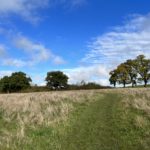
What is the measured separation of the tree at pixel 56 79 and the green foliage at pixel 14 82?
663 centimetres

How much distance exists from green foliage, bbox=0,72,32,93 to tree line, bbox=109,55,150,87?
1249 inches

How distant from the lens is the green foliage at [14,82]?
91.0m

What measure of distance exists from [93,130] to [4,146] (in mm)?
4004

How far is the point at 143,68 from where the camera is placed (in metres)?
102

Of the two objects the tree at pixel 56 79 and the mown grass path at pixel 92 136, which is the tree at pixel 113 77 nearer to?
the tree at pixel 56 79

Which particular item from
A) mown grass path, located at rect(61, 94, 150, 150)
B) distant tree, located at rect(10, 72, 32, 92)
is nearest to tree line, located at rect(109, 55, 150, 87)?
distant tree, located at rect(10, 72, 32, 92)

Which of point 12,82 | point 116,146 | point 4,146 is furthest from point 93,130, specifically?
point 12,82

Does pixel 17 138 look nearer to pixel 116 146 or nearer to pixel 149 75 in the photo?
pixel 116 146

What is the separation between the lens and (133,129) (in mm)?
12938

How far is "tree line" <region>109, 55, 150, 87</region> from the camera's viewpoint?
335 ft

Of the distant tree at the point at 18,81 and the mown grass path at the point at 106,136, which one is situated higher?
the distant tree at the point at 18,81

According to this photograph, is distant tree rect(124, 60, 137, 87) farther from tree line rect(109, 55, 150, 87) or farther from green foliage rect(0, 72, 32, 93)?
green foliage rect(0, 72, 32, 93)

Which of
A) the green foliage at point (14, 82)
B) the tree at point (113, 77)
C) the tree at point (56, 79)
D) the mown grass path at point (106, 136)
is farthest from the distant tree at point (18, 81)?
the mown grass path at point (106, 136)

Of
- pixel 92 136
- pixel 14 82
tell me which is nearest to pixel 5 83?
pixel 14 82
